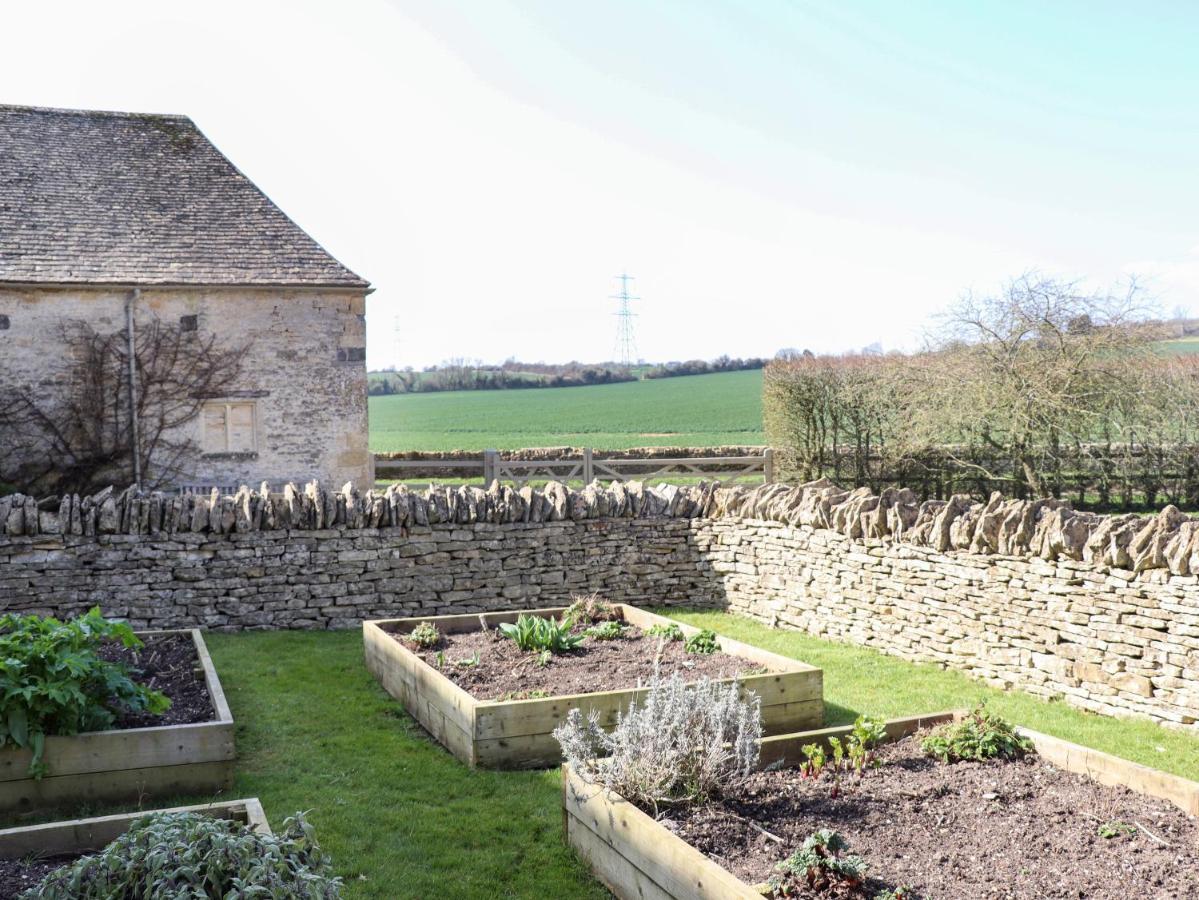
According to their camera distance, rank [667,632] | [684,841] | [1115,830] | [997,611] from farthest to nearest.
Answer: [667,632] → [997,611] → [1115,830] → [684,841]

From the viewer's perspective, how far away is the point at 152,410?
18.7m

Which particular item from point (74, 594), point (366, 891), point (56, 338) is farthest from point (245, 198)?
point (366, 891)

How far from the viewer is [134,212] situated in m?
19.6

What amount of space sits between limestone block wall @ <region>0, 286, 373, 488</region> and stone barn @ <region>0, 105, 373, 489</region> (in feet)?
0.07

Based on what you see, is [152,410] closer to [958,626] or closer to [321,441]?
[321,441]

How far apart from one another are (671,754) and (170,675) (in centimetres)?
438

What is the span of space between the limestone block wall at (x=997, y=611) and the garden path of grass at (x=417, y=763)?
0.20 meters

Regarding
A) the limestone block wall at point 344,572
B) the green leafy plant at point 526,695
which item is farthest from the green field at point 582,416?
the green leafy plant at point 526,695

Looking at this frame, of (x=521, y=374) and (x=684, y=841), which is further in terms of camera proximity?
(x=521, y=374)

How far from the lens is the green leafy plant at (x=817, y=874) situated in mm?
4090

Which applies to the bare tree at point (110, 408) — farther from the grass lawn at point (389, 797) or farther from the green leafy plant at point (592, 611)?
the green leafy plant at point (592, 611)

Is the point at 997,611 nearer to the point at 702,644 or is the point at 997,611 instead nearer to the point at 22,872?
the point at 702,644

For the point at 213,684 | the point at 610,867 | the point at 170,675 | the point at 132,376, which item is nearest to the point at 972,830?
the point at 610,867

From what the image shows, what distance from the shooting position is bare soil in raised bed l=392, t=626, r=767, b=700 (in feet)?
24.1
